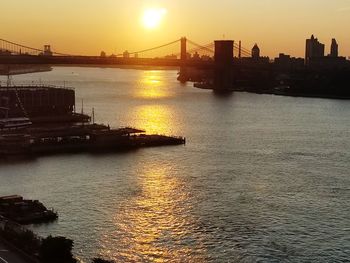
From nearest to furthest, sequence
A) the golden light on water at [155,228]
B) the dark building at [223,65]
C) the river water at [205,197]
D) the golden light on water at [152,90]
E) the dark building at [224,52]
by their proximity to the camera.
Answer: the golden light on water at [155,228] → the river water at [205,197] → the golden light on water at [152,90] → the dark building at [223,65] → the dark building at [224,52]

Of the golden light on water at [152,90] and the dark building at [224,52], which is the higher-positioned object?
the dark building at [224,52]

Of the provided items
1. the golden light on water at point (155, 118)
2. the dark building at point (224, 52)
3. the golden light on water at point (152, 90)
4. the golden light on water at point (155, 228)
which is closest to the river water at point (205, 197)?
the golden light on water at point (155, 228)

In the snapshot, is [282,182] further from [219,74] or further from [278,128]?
[219,74]

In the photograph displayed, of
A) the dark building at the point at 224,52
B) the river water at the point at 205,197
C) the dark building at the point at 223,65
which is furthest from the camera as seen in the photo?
the dark building at the point at 224,52

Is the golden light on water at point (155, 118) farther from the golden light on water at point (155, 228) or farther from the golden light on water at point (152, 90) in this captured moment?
the golden light on water at point (155, 228)

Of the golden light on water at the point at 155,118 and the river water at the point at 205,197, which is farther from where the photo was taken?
the golden light on water at the point at 155,118

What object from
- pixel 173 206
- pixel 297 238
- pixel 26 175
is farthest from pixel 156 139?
pixel 297 238

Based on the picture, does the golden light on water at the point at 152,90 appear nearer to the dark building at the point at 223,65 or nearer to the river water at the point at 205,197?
the dark building at the point at 223,65

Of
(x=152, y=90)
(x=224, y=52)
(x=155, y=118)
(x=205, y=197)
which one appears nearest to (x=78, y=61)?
(x=155, y=118)

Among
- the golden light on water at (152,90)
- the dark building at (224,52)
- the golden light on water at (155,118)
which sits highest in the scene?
the dark building at (224,52)
